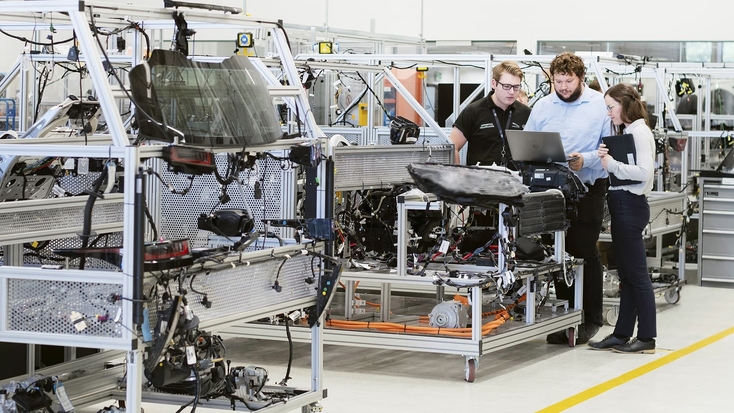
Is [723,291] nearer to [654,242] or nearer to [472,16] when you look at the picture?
[654,242]

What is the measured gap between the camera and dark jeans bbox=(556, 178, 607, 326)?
7516mm

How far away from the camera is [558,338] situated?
7.78m

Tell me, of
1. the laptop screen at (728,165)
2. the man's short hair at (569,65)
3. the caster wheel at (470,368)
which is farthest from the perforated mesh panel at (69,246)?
the laptop screen at (728,165)

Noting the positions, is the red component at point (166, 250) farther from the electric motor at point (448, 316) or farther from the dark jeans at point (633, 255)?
the dark jeans at point (633, 255)

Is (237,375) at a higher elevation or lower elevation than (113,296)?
lower

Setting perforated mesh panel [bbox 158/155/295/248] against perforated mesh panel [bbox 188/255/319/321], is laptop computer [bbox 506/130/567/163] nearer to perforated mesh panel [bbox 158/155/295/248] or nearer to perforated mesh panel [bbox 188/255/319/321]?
perforated mesh panel [bbox 158/155/295/248]

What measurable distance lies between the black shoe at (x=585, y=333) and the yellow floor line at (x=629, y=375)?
0.58m

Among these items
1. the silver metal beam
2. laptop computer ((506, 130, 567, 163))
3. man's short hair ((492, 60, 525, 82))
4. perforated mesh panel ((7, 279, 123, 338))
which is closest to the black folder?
laptop computer ((506, 130, 567, 163))

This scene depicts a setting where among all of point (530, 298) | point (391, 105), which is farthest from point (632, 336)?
point (391, 105)

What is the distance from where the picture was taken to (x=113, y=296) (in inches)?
163

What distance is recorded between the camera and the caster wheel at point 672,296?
31.2 ft

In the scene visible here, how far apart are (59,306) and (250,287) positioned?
894 mm

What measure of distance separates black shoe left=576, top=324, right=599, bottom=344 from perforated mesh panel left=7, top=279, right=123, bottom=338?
4302mm

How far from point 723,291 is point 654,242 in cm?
76
